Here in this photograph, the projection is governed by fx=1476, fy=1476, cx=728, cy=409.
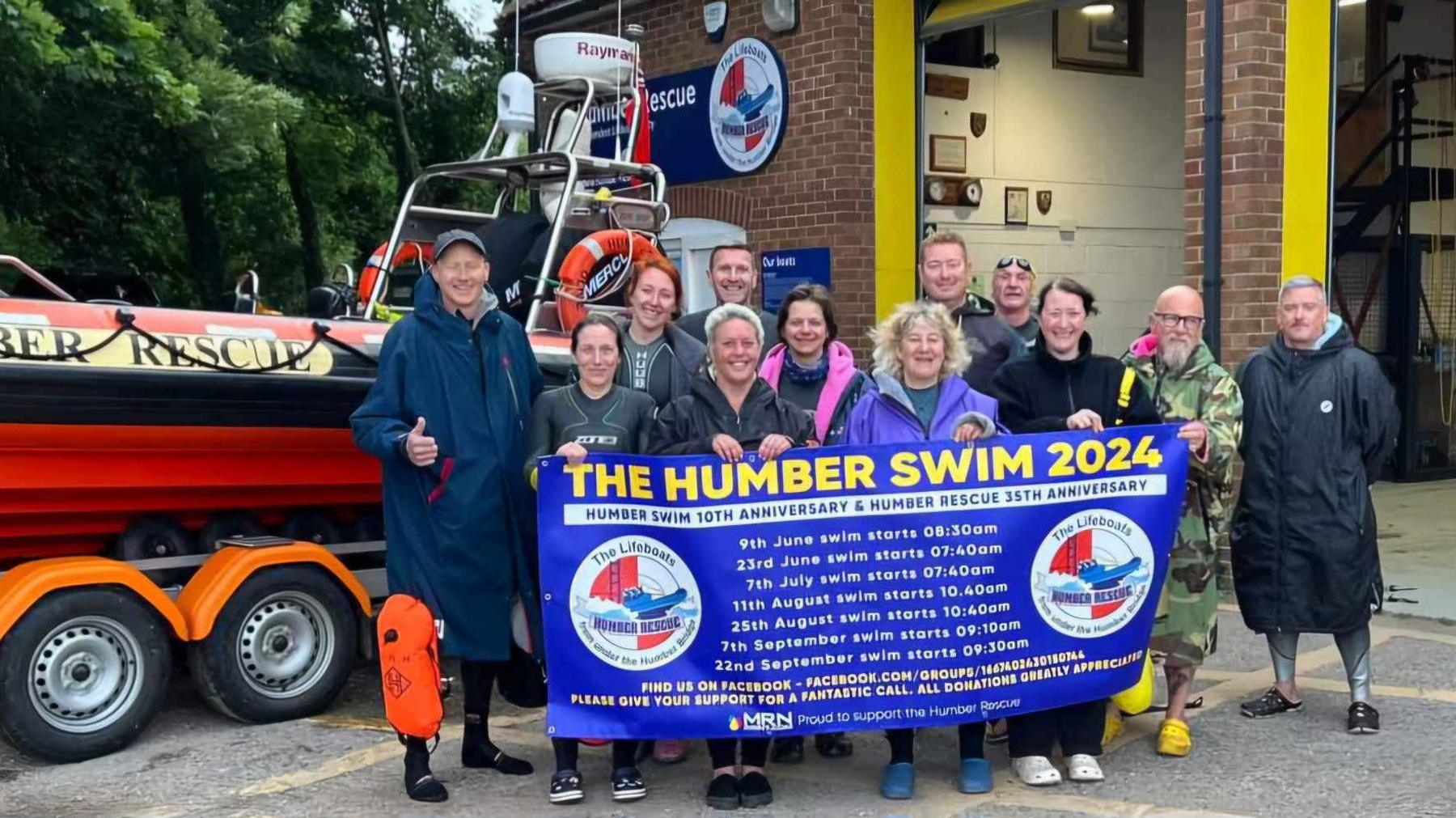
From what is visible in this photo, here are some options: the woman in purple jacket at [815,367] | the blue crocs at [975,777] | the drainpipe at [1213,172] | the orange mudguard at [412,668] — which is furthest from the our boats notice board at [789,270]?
the orange mudguard at [412,668]

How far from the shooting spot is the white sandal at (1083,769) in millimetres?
4812

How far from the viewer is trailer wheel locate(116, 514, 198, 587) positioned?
578cm

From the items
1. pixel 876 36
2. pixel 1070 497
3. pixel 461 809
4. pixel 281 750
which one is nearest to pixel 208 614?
pixel 281 750

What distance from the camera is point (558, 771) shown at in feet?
15.4

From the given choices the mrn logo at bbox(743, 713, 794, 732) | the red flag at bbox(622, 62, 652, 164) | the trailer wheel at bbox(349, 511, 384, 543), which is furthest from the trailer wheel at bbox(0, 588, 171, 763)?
the red flag at bbox(622, 62, 652, 164)

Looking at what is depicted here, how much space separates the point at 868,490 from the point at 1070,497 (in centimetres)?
68

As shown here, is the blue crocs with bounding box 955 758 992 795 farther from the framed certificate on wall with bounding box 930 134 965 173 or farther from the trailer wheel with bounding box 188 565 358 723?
the framed certificate on wall with bounding box 930 134 965 173

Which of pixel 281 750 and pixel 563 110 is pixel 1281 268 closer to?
pixel 563 110

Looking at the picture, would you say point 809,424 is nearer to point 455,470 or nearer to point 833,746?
point 455,470

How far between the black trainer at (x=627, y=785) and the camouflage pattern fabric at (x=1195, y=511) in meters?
1.88

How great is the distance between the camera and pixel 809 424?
15.6ft

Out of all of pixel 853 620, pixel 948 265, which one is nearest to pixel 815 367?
pixel 948 265

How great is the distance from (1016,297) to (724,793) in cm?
224

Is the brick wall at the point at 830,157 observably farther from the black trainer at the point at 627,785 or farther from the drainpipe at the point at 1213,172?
the black trainer at the point at 627,785
